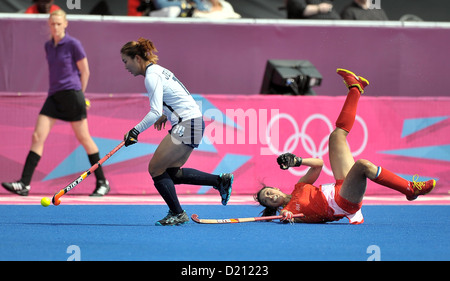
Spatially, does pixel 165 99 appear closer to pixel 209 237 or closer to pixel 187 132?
pixel 187 132

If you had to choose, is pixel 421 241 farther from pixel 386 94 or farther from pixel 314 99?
pixel 386 94

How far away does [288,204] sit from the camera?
7.70 meters

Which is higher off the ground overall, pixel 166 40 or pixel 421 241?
pixel 166 40

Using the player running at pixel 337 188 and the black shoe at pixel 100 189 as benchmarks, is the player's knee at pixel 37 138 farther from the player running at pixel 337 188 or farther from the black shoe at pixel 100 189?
the player running at pixel 337 188

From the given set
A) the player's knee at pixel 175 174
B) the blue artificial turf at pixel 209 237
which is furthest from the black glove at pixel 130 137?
the blue artificial turf at pixel 209 237

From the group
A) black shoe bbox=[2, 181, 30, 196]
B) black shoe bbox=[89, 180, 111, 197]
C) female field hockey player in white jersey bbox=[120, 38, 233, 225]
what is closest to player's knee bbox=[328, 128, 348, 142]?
female field hockey player in white jersey bbox=[120, 38, 233, 225]

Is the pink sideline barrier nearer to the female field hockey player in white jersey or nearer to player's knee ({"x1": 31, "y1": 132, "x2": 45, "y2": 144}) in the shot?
player's knee ({"x1": 31, "y1": 132, "x2": 45, "y2": 144})

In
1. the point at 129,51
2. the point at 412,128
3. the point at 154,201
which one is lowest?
the point at 154,201

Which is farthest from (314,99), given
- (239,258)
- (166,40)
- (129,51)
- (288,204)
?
(239,258)

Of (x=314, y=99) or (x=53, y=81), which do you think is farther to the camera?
(x=314, y=99)

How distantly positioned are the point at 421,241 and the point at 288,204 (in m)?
1.62

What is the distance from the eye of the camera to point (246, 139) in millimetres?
10555

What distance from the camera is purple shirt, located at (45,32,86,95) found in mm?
9977

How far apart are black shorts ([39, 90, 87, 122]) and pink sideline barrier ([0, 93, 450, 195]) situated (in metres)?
0.52
